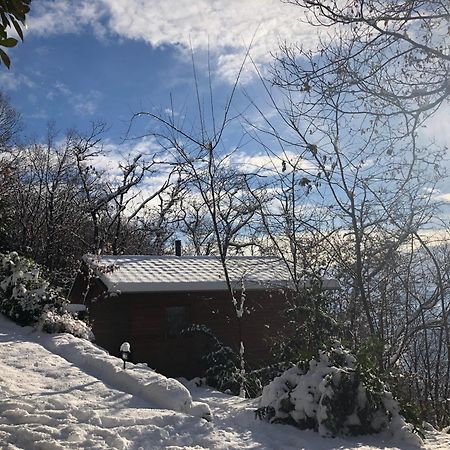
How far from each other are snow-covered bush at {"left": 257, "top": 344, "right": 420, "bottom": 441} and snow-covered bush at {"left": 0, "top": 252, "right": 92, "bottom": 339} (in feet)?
19.2

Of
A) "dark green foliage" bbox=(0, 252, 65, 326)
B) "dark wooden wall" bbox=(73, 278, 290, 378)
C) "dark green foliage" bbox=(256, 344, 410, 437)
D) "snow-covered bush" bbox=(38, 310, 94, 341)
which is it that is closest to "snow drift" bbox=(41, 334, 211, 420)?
"dark green foliage" bbox=(256, 344, 410, 437)

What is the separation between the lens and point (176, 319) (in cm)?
1367

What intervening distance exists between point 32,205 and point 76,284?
37.3 ft

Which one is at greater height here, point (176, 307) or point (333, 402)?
point (176, 307)

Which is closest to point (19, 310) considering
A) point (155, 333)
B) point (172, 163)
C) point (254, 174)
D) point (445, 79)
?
point (155, 333)

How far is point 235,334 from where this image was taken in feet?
46.5

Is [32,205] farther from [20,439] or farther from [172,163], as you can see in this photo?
[20,439]

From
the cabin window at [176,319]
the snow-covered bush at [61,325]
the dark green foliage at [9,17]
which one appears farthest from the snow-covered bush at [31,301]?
the dark green foliage at [9,17]

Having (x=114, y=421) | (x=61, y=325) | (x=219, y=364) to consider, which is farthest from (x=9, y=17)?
(x=219, y=364)

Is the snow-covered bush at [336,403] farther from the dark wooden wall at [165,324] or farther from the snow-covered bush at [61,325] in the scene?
the dark wooden wall at [165,324]

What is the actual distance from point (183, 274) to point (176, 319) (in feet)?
3.87

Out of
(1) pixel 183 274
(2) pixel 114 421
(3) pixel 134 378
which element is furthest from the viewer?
(1) pixel 183 274

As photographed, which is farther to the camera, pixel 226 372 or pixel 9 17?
pixel 226 372

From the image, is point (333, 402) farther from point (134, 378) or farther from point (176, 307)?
point (176, 307)
